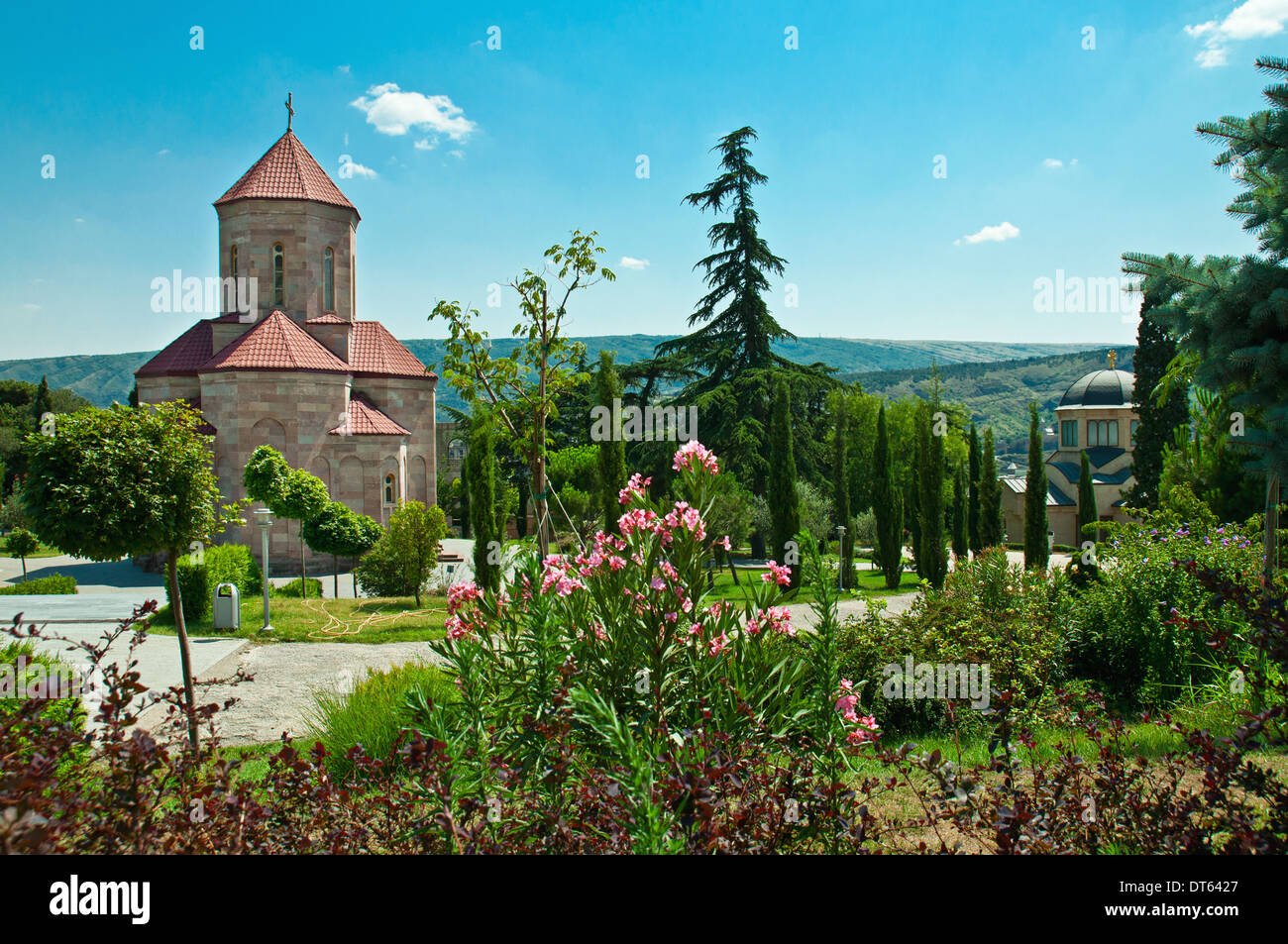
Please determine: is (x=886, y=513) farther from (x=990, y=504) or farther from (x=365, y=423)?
(x=365, y=423)

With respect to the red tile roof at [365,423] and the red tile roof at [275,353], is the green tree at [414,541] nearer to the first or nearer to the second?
the red tile roof at [365,423]

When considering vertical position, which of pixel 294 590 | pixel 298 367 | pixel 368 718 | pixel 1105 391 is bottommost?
pixel 294 590

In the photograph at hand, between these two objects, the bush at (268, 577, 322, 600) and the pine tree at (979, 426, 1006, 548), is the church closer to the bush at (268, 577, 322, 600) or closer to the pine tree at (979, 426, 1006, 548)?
the bush at (268, 577, 322, 600)

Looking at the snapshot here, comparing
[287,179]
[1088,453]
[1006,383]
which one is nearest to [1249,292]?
[287,179]

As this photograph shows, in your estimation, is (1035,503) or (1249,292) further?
(1035,503)

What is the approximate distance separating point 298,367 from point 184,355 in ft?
21.2

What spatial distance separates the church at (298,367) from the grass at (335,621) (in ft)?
25.7

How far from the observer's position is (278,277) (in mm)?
26672

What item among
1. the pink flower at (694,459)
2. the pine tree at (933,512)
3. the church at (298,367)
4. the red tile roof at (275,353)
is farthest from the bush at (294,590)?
the pine tree at (933,512)
